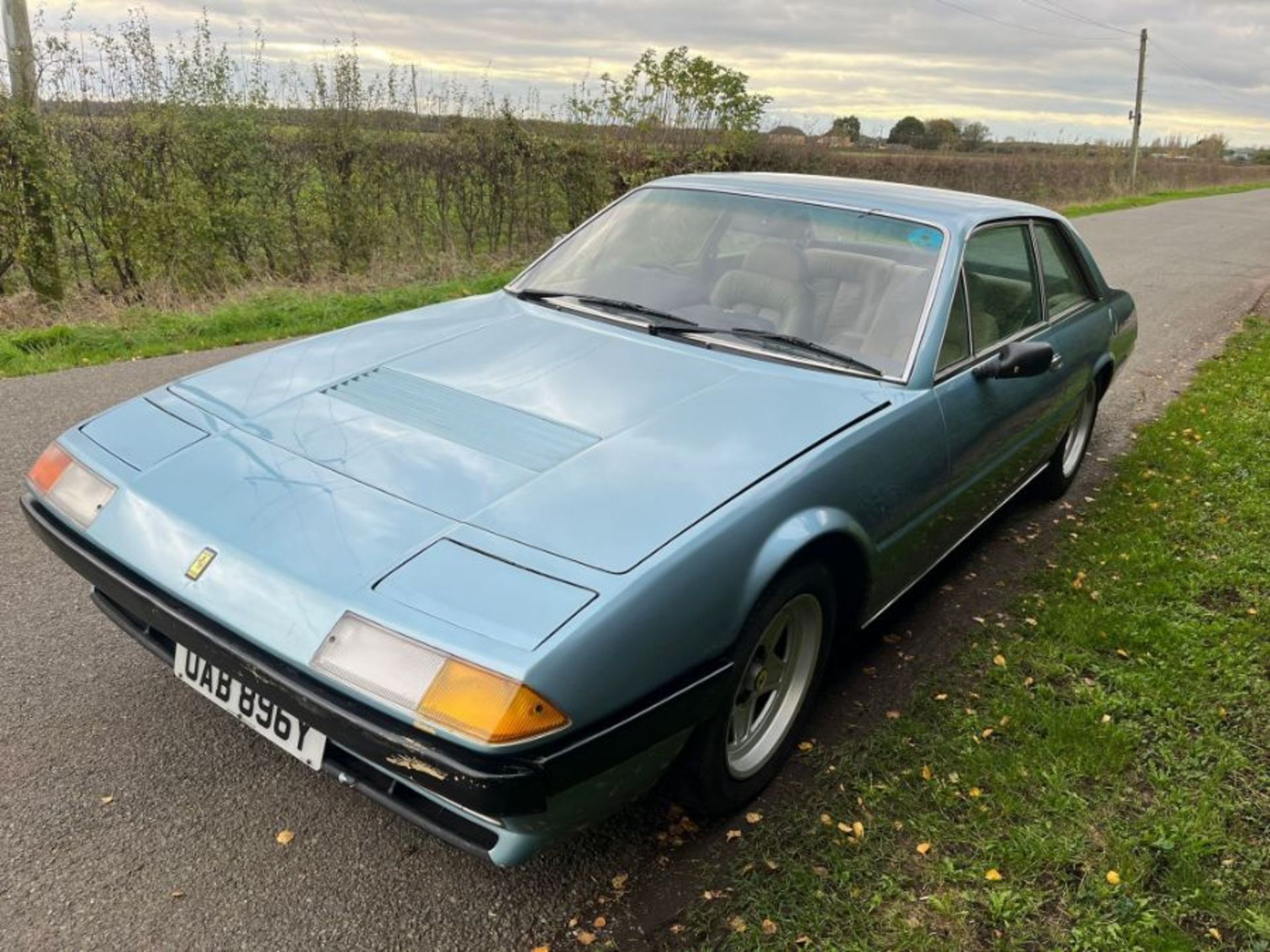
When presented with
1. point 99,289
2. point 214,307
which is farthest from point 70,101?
point 214,307

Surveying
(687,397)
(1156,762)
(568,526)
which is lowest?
(1156,762)

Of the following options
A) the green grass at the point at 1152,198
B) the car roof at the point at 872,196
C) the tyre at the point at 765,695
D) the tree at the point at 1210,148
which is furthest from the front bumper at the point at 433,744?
the tree at the point at 1210,148

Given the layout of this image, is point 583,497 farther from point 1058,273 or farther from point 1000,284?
point 1058,273

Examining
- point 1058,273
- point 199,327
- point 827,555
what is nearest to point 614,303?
point 827,555

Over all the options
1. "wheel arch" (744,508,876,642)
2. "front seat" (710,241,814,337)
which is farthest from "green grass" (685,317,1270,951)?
"front seat" (710,241,814,337)

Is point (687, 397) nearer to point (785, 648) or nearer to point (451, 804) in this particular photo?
point (785, 648)

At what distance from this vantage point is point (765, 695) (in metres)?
2.56

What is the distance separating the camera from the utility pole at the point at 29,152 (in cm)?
755

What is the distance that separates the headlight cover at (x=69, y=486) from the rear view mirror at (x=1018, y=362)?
263 centimetres

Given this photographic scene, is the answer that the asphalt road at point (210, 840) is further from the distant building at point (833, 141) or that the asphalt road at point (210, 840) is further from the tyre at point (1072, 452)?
the distant building at point (833, 141)

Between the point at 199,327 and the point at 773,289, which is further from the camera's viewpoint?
the point at 199,327

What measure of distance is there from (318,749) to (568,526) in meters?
0.68

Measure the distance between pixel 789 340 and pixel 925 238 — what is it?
685 millimetres

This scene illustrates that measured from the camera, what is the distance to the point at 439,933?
6.47ft
